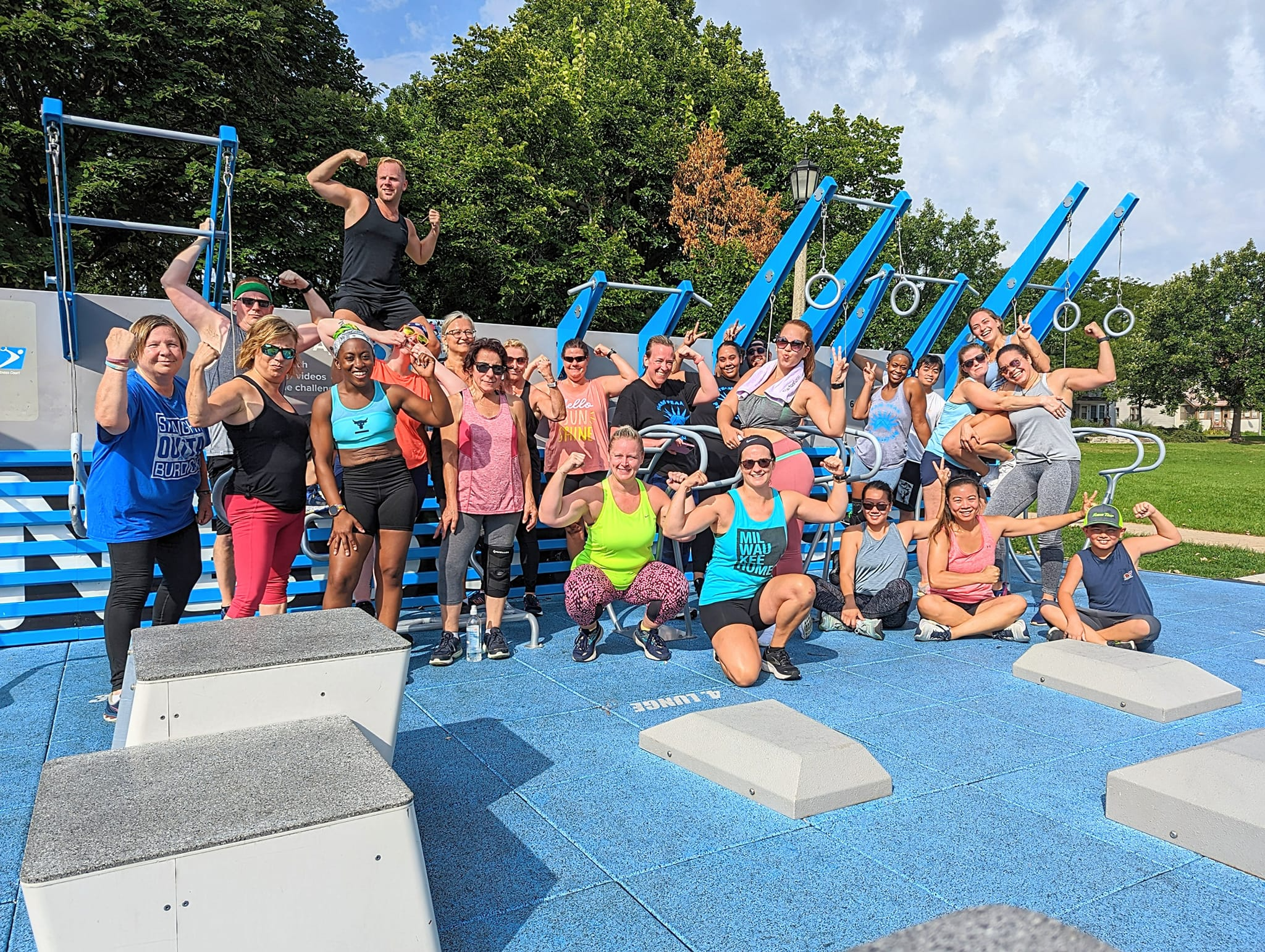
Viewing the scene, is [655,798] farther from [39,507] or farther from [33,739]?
[39,507]

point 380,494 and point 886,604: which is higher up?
point 380,494

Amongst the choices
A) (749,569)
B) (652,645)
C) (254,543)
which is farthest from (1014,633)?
(254,543)

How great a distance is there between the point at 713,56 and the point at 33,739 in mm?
28711

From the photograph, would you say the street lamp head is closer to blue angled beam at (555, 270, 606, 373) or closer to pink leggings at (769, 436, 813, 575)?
blue angled beam at (555, 270, 606, 373)

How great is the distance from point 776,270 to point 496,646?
4307 mm

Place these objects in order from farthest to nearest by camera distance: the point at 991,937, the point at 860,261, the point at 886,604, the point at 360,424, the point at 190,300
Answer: the point at 860,261 < the point at 886,604 < the point at 190,300 < the point at 360,424 < the point at 991,937

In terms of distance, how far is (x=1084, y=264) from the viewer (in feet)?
29.3

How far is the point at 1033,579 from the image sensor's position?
757 centimetres

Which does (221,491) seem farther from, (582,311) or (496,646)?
(582,311)

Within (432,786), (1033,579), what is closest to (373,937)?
(432,786)

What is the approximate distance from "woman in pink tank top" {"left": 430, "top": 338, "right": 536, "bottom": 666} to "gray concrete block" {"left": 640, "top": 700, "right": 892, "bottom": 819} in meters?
1.75

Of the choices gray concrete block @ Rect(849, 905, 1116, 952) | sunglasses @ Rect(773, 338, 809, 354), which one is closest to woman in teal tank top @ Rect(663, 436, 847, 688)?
sunglasses @ Rect(773, 338, 809, 354)

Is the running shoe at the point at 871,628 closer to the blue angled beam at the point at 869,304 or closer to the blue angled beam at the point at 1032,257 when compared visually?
the blue angled beam at the point at 869,304

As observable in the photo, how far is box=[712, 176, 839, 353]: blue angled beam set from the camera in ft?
24.5
